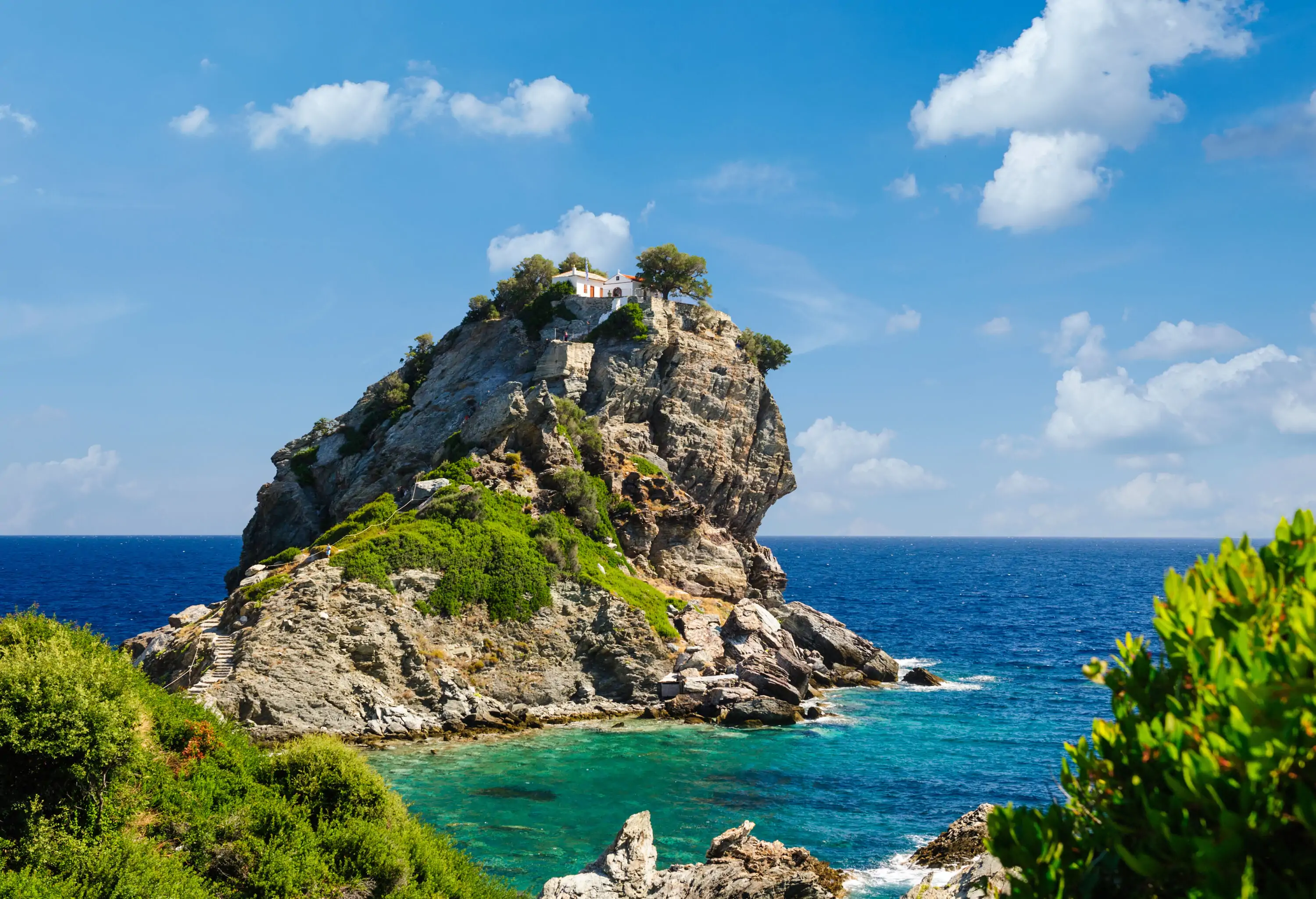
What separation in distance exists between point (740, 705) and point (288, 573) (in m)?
27.1

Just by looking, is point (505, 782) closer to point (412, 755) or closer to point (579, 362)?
point (412, 755)

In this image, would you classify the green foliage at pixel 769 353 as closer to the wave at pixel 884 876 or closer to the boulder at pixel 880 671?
the boulder at pixel 880 671

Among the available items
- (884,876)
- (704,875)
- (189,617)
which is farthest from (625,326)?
(704,875)

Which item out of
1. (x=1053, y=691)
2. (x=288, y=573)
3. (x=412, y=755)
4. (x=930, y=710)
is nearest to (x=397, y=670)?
(x=412, y=755)

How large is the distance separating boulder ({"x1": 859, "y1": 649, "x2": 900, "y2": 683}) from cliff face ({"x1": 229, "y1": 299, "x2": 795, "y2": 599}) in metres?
12.1

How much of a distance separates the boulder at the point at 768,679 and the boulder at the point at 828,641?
34.4 ft

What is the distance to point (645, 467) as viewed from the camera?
68.6 metres

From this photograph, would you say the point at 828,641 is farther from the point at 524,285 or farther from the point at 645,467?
the point at 524,285

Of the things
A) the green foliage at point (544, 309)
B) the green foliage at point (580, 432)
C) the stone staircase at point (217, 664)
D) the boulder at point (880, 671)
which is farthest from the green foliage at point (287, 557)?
the boulder at point (880, 671)

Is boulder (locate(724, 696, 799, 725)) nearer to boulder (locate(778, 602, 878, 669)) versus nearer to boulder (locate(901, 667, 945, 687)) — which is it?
boulder (locate(778, 602, 878, 669))

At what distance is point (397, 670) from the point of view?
4416cm

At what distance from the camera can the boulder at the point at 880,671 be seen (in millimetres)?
62531

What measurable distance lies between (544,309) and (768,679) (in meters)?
42.2

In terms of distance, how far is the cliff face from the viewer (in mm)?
67562
